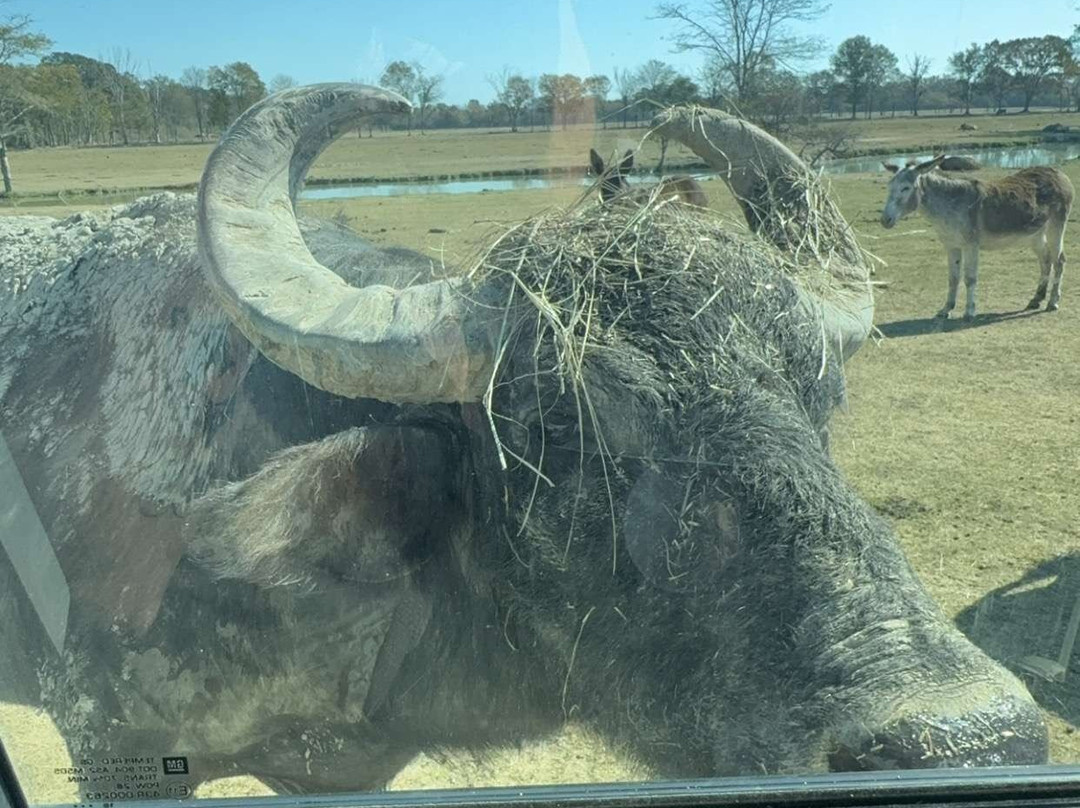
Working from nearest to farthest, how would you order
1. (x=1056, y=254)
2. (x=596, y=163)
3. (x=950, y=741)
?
(x=950, y=741)
(x=596, y=163)
(x=1056, y=254)

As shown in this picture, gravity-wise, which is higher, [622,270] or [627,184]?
[627,184]

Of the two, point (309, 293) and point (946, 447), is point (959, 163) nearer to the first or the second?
point (946, 447)

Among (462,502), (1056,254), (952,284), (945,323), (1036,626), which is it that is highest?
(1056,254)

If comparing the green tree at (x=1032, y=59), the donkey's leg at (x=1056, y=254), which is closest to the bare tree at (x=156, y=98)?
the green tree at (x=1032, y=59)

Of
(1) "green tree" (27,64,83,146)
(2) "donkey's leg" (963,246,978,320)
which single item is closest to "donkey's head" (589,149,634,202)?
(1) "green tree" (27,64,83,146)

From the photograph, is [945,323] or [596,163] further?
[945,323]

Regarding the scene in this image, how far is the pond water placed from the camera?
4.14 m

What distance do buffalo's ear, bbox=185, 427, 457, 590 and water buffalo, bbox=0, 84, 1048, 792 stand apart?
1 cm

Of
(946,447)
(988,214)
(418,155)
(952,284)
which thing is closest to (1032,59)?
(418,155)

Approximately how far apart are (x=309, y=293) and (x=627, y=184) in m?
1.31

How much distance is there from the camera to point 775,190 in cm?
407

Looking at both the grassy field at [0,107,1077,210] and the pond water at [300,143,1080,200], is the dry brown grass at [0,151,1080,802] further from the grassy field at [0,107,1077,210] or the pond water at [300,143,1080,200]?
the grassy field at [0,107,1077,210]

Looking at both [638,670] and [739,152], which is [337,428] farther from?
[739,152]

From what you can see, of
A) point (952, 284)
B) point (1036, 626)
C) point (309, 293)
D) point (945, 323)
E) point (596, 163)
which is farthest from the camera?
point (952, 284)
